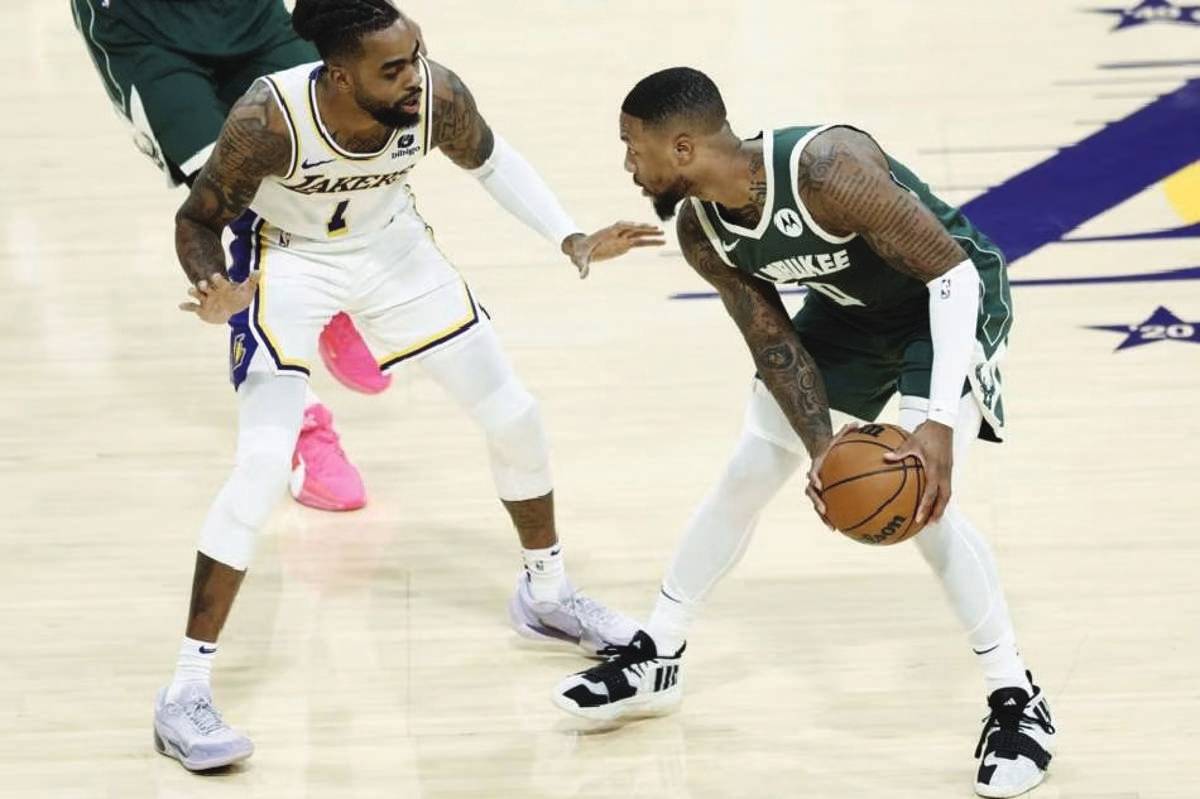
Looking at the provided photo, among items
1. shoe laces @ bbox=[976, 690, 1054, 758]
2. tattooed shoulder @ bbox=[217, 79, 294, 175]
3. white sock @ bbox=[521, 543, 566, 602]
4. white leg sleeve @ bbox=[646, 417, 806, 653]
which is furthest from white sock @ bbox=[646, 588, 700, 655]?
tattooed shoulder @ bbox=[217, 79, 294, 175]

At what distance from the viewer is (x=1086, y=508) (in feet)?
19.5

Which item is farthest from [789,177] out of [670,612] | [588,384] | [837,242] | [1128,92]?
[1128,92]

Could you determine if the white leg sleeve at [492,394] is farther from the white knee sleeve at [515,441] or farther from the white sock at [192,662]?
the white sock at [192,662]

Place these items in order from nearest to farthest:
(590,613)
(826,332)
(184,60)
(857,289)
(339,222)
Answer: (857,289)
(826,332)
(339,222)
(590,613)
(184,60)

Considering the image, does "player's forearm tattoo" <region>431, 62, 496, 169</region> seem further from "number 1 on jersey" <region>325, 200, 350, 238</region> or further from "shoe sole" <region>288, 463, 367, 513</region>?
→ "shoe sole" <region>288, 463, 367, 513</region>

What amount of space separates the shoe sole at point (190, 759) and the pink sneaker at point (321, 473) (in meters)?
1.24

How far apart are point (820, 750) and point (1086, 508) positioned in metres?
1.35

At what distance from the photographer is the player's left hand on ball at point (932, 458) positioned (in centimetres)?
439

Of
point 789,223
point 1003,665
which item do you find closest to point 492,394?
point 789,223

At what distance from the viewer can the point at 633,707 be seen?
5160 mm

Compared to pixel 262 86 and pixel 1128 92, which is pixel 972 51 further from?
pixel 262 86

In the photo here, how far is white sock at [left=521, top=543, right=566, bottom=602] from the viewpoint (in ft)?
18.1

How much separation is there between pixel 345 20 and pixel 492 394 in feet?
3.42

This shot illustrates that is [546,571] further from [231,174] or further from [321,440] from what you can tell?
[231,174]
